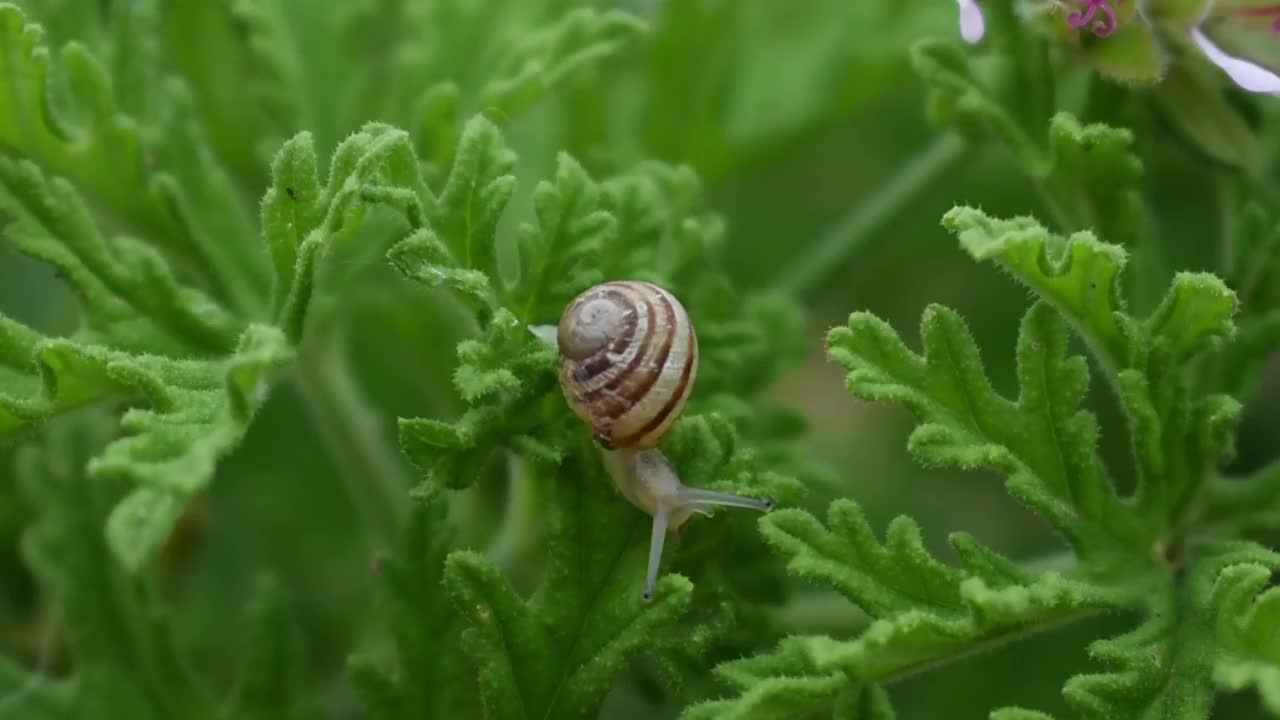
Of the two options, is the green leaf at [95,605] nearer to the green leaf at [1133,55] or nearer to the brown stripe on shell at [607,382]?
the brown stripe on shell at [607,382]

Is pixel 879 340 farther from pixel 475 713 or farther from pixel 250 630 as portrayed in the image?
pixel 250 630

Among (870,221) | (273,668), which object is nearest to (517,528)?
(273,668)

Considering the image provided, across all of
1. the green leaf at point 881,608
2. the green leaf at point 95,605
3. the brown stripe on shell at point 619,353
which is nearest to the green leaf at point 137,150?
the green leaf at point 95,605

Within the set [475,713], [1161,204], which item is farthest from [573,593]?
[1161,204]

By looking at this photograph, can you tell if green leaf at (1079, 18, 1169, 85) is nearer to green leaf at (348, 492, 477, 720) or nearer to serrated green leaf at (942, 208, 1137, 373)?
serrated green leaf at (942, 208, 1137, 373)

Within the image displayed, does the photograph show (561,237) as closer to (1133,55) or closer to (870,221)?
(1133,55)

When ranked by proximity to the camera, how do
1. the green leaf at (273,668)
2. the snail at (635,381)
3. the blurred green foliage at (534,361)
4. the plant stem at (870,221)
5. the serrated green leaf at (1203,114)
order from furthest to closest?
the plant stem at (870,221) < the green leaf at (273,668) < the serrated green leaf at (1203,114) < the snail at (635,381) < the blurred green foliage at (534,361)
